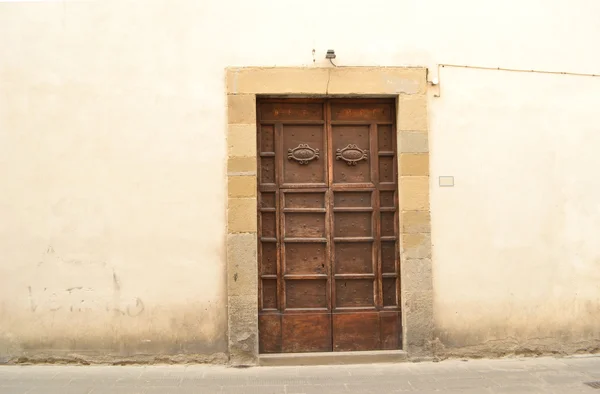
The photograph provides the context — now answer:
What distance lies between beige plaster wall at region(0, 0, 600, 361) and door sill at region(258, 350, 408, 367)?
46cm

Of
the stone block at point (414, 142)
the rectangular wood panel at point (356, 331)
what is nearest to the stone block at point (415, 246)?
the rectangular wood panel at point (356, 331)

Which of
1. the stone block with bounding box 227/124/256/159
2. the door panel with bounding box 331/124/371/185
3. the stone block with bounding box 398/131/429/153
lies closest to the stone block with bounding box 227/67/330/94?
the stone block with bounding box 227/124/256/159

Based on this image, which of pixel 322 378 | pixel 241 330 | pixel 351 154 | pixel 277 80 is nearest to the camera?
pixel 322 378

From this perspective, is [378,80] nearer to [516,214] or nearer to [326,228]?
[326,228]

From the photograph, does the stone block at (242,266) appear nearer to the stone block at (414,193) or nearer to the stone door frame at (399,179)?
the stone door frame at (399,179)

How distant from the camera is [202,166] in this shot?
5.58 meters

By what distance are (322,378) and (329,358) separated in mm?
449

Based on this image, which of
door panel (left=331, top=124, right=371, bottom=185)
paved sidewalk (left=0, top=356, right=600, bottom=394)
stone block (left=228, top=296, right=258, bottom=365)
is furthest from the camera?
door panel (left=331, top=124, right=371, bottom=185)

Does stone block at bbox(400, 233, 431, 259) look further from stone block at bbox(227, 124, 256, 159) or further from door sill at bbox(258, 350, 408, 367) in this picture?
stone block at bbox(227, 124, 256, 159)

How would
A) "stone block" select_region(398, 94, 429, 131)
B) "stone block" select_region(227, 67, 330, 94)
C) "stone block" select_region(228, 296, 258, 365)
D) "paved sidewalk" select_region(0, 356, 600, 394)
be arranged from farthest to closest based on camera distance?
"stone block" select_region(398, 94, 429, 131)
"stone block" select_region(227, 67, 330, 94)
"stone block" select_region(228, 296, 258, 365)
"paved sidewalk" select_region(0, 356, 600, 394)

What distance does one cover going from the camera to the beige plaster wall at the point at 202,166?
5.52m

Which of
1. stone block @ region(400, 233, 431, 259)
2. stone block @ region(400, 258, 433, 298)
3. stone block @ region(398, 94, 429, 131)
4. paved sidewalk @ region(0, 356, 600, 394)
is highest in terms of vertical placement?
stone block @ region(398, 94, 429, 131)

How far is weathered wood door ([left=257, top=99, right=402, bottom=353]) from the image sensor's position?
5750 mm

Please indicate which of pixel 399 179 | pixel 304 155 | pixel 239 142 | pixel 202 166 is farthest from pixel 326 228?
pixel 202 166
